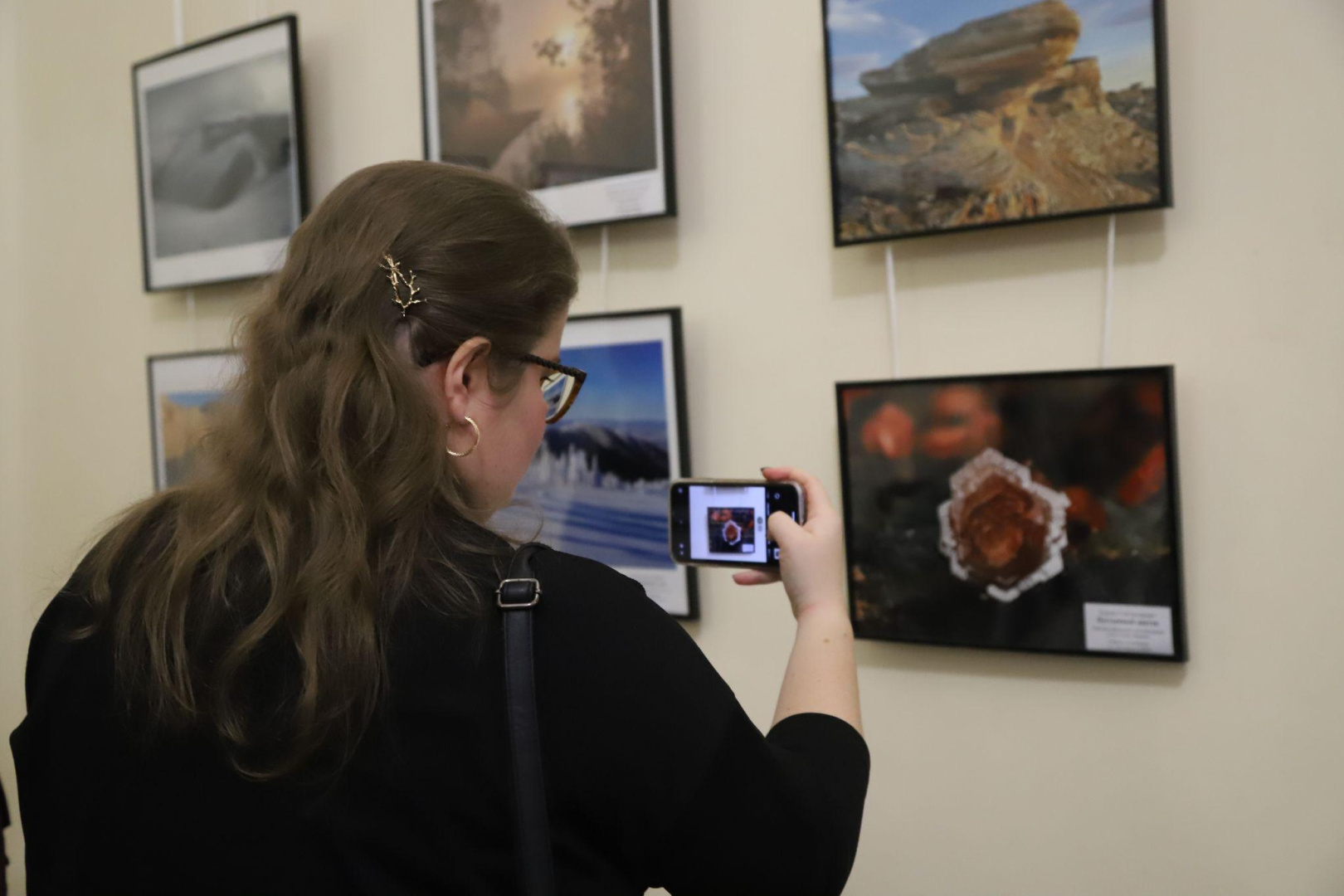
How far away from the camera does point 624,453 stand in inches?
91.2

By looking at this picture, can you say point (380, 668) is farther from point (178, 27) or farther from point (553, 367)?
point (178, 27)

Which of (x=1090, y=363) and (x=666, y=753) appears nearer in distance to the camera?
(x=666, y=753)

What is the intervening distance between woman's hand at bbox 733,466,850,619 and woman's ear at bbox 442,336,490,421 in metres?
0.41

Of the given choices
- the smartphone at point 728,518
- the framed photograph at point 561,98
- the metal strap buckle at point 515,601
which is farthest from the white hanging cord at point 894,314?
the metal strap buckle at point 515,601

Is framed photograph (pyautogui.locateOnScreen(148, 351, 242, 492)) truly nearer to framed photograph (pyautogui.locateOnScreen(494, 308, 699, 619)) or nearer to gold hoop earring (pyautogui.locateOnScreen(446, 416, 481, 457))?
framed photograph (pyautogui.locateOnScreen(494, 308, 699, 619))

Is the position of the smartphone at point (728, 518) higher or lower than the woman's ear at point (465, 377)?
lower

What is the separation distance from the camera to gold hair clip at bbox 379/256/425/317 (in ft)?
3.53

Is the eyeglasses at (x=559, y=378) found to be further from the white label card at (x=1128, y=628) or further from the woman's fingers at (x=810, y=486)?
the white label card at (x=1128, y=628)

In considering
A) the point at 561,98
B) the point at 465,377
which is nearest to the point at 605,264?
the point at 561,98

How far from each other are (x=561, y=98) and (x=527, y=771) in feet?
5.56

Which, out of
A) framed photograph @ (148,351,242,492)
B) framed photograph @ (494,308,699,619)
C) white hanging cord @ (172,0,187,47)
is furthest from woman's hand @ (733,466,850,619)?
white hanging cord @ (172,0,187,47)

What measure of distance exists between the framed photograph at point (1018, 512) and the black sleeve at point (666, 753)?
96cm

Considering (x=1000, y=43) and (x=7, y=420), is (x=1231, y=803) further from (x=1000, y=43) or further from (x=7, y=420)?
(x=7, y=420)

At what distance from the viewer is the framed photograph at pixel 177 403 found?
3010mm
